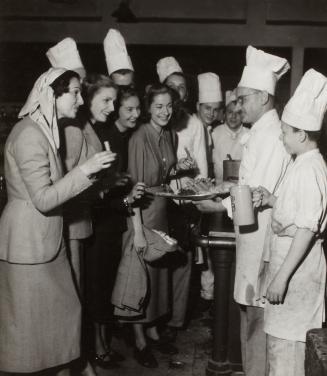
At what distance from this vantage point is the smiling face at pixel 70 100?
2439mm

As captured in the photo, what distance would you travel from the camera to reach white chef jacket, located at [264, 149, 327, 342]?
2.13 m

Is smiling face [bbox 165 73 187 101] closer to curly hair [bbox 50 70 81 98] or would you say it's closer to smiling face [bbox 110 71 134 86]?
smiling face [bbox 110 71 134 86]

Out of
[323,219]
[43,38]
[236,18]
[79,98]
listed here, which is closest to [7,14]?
[43,38]

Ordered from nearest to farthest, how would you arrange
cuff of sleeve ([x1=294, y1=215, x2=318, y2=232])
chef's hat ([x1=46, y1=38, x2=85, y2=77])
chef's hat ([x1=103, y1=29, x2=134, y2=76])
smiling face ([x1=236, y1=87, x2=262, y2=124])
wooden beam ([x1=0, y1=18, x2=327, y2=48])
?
1. cuff of sleeve ([x1=294, y1=215, x2=318, y2=232])
2. smiling face ([x1=236, y1=87, x2=262, y2=124])
3. chef's hat ([x1=46, y1=38, x2=85, y2=77])
4. chef's hat ([x1=103, y1=29, x2=134, y2=76])
5. wooden beam ([x1=0, y1=18, x2=327, y2=48])

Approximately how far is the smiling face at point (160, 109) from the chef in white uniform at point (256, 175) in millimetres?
638

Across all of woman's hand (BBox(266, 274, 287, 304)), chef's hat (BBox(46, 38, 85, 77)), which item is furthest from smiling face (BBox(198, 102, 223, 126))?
woman's hand (BBox(266, 274, 287, 304))

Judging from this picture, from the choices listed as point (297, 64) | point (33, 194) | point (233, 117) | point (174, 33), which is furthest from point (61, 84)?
point (297, 64)

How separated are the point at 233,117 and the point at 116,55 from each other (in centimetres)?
127

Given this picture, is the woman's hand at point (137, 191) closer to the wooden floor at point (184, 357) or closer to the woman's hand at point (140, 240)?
the woman's hand at point (140, 240)

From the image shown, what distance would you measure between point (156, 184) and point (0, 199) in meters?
1.64

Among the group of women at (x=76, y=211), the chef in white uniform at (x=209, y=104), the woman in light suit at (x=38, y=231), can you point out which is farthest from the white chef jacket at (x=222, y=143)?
the woman in light suit at (x=38, y=231)

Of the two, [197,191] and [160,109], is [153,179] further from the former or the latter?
[160,109]

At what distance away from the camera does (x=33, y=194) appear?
2256 millimetres

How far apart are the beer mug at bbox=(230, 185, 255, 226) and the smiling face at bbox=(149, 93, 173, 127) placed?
1.09m
